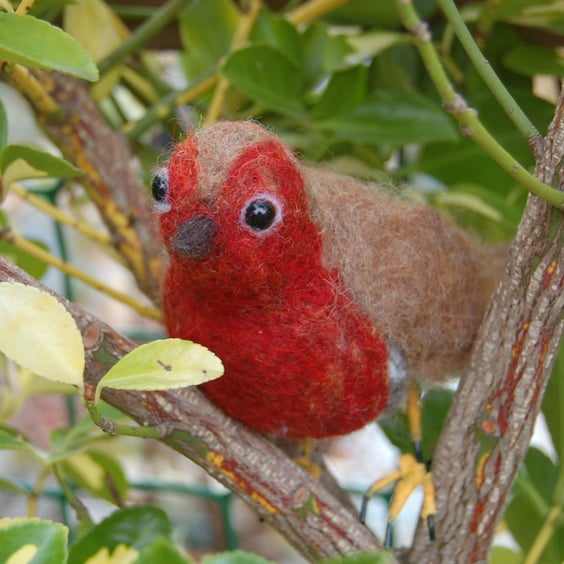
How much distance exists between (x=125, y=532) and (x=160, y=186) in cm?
23

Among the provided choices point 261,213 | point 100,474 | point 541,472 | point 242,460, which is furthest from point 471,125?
point 100,474

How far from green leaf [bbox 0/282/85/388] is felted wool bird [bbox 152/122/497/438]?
9cm

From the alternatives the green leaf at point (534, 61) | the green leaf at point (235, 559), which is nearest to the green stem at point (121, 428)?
the green leaf at point (235, 559)

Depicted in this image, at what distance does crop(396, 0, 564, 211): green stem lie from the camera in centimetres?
42

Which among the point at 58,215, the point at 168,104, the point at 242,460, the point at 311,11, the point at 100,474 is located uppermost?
the point at 311,11

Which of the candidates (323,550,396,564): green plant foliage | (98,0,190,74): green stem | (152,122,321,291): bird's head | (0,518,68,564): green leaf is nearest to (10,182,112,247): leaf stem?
(98,0,190,74): green stem

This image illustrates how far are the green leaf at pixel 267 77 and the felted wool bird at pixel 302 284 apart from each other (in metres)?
0.10

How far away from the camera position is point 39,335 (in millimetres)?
360

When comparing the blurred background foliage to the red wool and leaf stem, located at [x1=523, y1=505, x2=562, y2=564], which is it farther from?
the red wool

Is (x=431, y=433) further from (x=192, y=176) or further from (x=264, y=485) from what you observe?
(x=192, y=176)

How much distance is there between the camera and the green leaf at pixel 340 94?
676 mm

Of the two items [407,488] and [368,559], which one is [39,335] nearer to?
[368,559]

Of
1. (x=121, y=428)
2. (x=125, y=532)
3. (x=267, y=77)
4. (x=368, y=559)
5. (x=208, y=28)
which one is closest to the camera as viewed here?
(x=368, y=559)

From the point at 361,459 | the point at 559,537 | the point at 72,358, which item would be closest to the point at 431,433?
the point at 559,537
